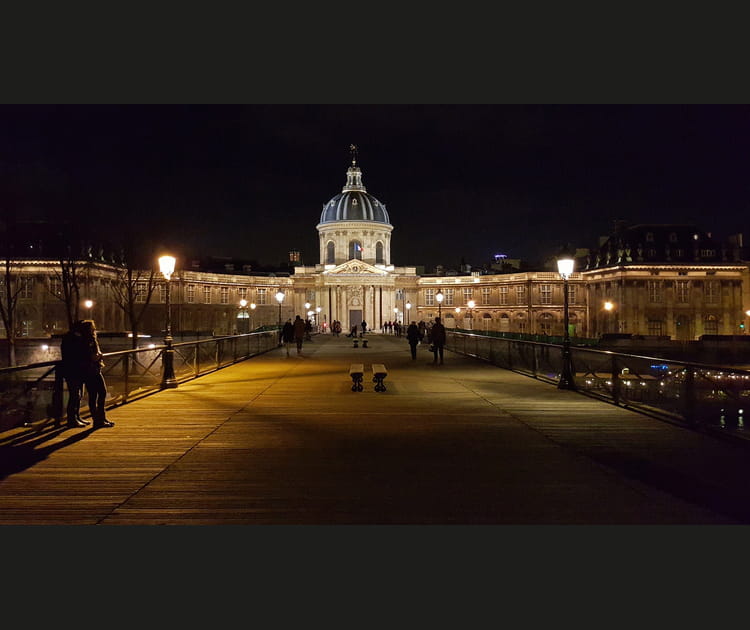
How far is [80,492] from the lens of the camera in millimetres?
7801

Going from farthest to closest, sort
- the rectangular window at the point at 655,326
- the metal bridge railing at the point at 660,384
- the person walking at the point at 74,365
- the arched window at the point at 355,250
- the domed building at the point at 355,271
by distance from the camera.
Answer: the arched window at the point at 355,250
the domed building at the point at 355,271
the rectangular window at the point at 655,326
the person walking at the point at 74,365
the metal bridge railing at the point at 660,384

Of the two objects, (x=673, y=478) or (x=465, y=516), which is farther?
(x=673, y=478)

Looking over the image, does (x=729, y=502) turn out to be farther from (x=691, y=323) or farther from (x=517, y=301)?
(x=517, y=301)

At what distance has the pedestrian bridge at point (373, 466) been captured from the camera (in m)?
7.08

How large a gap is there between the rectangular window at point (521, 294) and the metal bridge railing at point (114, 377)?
76.3 metres

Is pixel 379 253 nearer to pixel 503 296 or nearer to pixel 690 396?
pixel 503 296

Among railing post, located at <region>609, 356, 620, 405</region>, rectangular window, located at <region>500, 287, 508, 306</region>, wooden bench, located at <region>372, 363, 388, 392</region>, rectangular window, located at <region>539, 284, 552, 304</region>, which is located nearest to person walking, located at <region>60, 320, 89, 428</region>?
wooden bench, located at <region>372, 363, 388, 392</region>

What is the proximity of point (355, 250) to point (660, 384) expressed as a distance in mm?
94490

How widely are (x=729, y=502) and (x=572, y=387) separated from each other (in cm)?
1054

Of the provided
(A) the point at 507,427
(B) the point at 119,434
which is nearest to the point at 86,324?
(B) the point at 119,434

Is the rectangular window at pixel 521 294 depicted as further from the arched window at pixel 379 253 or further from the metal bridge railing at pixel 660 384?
the metal bridge railing at pixel 660 384

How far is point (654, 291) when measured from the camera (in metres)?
92.2

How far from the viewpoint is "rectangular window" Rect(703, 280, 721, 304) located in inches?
3605

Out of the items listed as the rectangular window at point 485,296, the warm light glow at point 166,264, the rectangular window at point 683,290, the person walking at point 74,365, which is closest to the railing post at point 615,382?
the person walking at point 74,365
